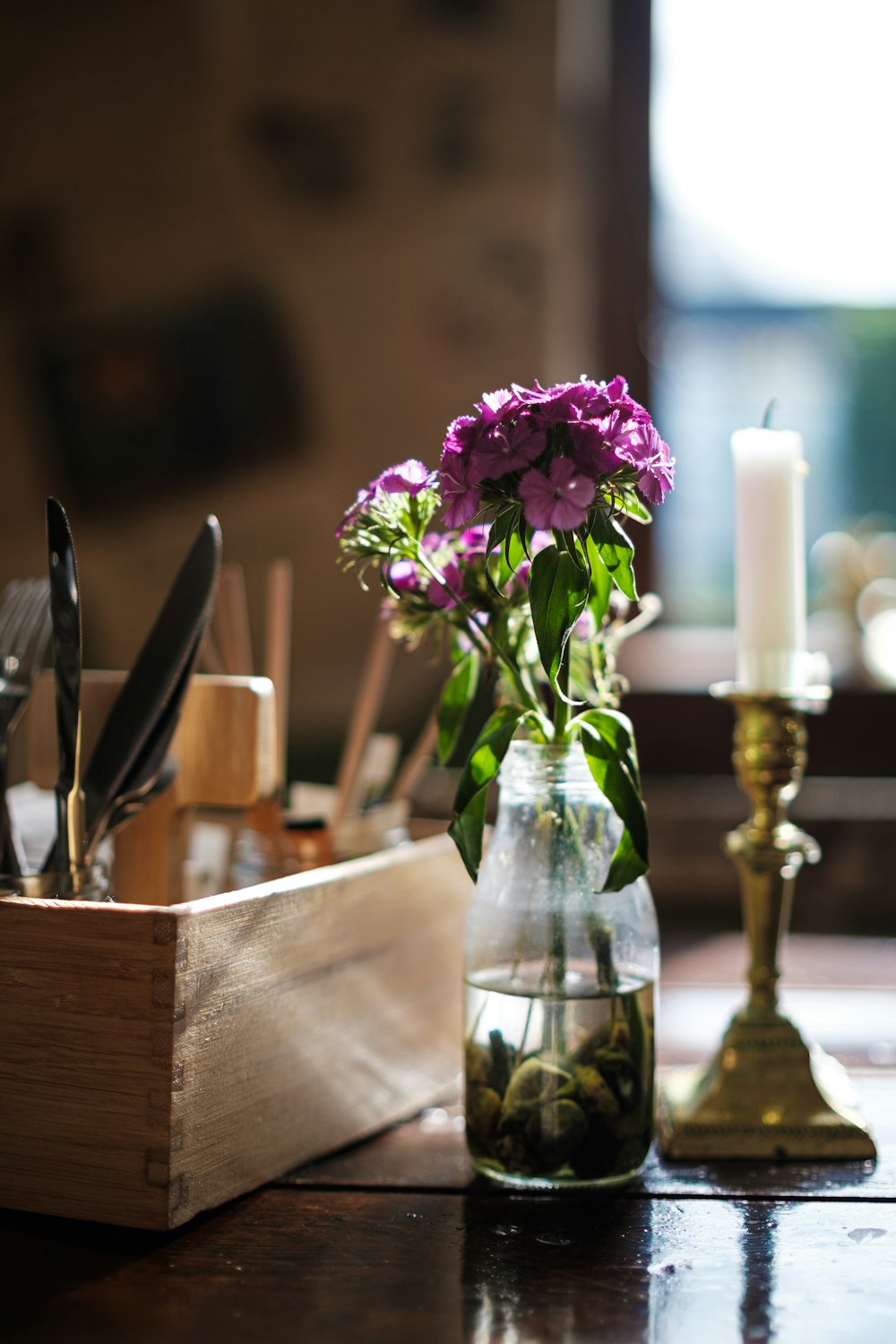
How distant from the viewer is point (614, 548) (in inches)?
21.3

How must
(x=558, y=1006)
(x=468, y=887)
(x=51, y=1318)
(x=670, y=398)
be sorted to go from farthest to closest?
1. (x=670, y=398)
2. (x=468, y=887)
3. (x=558, y=1006)
4. (x=51, y=1318)

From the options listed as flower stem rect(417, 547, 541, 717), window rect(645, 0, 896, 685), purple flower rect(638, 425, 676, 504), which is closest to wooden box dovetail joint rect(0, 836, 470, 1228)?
flower stem rect(417, 547, 541, 717)

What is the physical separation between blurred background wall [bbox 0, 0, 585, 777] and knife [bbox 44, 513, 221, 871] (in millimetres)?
1105

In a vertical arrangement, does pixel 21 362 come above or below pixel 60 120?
below

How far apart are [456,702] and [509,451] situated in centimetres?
15

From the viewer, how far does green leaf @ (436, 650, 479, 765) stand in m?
0.62

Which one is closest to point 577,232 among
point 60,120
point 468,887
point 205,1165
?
point 60,120

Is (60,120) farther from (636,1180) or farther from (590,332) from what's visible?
(636,1180)

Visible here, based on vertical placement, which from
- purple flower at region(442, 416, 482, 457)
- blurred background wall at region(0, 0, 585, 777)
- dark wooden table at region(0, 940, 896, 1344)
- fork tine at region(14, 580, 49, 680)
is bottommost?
dark wooden table at region(0, 940, 896, 1344)

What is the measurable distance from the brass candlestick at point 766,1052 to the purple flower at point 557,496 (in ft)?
0.62

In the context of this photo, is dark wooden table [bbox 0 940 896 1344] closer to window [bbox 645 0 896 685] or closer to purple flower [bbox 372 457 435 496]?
purple flower [bbox 372 457 435 496]

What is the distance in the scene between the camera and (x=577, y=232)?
1.77 metres

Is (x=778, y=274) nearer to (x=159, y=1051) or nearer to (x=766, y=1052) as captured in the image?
(x=766, y=1052)

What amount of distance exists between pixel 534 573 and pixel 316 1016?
0.25 metres
